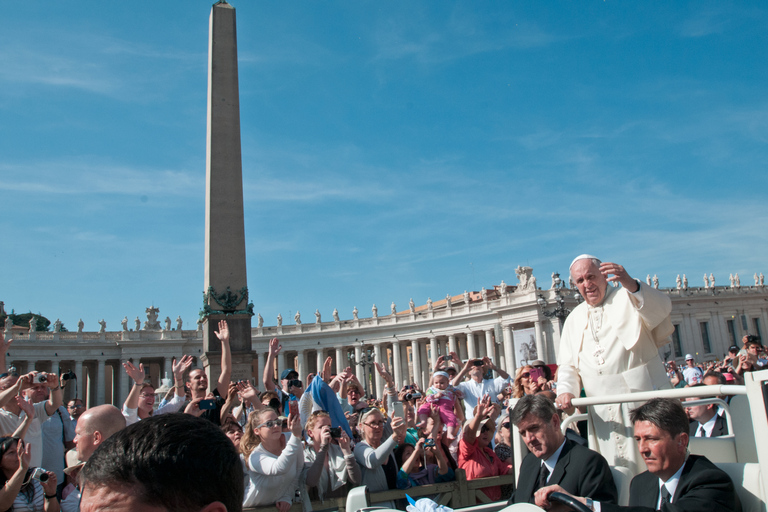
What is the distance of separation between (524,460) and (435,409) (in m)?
2.42

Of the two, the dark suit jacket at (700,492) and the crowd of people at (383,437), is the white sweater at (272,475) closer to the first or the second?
the crowd of people at (383,437)

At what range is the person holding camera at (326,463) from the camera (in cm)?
560

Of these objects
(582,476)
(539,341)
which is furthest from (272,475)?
(539,341)

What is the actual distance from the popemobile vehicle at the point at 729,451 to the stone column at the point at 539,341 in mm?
56021

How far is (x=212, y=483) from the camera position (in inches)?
61.8

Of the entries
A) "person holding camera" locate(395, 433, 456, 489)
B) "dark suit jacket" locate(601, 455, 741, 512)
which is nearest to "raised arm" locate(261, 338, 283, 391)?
"person holding camera" locate(395, 433, 456, 489)

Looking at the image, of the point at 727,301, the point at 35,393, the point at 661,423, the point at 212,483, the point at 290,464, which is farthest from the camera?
the point at 727,301

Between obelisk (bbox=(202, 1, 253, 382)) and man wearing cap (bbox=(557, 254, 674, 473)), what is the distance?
33.3 feet

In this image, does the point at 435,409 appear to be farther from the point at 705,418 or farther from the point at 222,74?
the point at 222,74

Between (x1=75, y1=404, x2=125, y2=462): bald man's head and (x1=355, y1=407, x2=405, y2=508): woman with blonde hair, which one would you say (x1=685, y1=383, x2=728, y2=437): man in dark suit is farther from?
(x1=75, y1=404, x2=125, y2=462): bald man's head

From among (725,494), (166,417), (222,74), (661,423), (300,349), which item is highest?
(222,74)

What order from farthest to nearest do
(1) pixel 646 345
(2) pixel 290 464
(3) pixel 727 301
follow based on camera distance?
1. (3) pixel 727 301
2. (2) pixel 290 464
3. (1) pixel 646 345

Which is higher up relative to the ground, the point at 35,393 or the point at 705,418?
the point at 35,393

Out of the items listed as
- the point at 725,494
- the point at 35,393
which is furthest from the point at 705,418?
the point at 35,393
